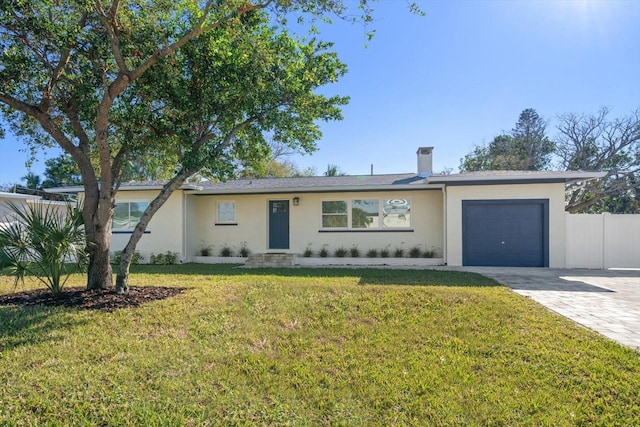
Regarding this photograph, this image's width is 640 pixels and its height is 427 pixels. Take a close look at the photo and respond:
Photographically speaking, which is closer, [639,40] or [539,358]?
[539,358]

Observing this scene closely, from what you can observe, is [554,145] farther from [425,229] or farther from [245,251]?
[245,251]

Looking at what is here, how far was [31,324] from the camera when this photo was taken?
4.78 metres

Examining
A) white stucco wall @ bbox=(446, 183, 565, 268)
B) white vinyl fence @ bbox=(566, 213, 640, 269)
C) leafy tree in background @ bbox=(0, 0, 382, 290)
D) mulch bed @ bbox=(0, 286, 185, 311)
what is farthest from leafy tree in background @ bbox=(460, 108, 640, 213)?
mulch bed @ bbox=(0, 286, 185, 311)

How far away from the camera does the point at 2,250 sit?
5.50m

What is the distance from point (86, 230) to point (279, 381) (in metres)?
5.14

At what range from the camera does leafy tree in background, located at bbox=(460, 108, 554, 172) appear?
89.0 ft

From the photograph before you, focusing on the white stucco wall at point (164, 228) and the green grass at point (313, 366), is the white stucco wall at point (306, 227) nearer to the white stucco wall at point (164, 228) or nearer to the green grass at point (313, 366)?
the white stucco wall at point (164, 228)

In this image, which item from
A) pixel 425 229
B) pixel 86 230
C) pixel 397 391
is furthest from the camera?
pixel 425 229

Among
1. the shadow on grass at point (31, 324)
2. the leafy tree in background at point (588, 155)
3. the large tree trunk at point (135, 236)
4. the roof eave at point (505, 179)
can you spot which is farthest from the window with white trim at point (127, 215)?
the leafy tree in background at point (588, 155)

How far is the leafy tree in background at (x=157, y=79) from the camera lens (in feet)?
19.5

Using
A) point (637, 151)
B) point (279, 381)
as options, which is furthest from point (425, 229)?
point (637, 151)

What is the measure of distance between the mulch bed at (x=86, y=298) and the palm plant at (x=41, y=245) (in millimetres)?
284

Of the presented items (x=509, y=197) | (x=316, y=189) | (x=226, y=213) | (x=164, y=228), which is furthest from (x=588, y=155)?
(x=164, y=228)

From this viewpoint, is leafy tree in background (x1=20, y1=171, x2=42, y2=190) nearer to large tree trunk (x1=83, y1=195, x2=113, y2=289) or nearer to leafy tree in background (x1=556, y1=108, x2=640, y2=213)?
large tree trunk (x1=83, y1=195, x2=113, y2=289)
